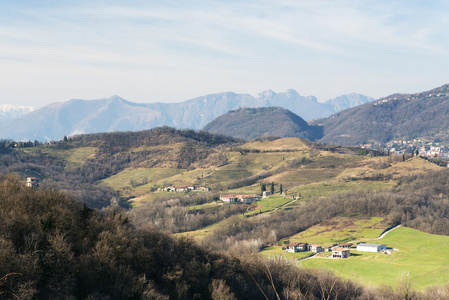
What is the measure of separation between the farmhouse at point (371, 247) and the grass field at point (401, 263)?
303cm

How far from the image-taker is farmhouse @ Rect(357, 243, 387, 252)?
379 ft

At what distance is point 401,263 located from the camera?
105m

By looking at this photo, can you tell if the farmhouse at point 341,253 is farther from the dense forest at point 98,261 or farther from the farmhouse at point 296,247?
the dense forest at point 98,261

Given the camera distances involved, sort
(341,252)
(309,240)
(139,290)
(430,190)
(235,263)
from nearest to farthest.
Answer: (139,290) < (235,263) < (341,252) < (309,240) < (430,190)

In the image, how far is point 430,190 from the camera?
175000 mm

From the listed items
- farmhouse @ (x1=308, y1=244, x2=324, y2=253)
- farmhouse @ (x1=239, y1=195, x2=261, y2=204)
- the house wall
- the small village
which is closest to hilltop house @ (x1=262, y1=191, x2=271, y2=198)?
farmhouse @ (x1=239, y1=195, x2=261, y2=204)

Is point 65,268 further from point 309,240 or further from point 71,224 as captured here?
point 309,240

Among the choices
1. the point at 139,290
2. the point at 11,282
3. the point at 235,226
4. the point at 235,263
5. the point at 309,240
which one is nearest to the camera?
the point at 11,282

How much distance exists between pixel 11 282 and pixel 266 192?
16220cm

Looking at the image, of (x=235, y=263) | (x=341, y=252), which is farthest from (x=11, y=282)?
(x=341, y=252)

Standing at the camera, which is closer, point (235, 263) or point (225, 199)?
point (235, 263)

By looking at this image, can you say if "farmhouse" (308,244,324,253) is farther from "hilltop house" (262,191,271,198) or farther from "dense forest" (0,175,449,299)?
"hilltop house" (262,191,271,198)

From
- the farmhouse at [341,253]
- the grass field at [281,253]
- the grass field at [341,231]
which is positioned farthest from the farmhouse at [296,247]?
the farmhouse at [341,253]

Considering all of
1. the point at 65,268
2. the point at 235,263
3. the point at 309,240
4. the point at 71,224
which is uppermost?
the point at 71,224
